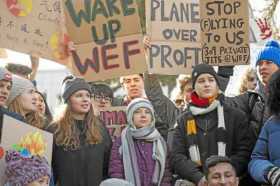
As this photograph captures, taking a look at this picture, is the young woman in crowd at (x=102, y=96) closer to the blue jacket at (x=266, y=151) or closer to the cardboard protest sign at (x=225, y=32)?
the cardboard protest sign at (x=225, y=32)

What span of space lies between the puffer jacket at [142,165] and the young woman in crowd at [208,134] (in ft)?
0.47

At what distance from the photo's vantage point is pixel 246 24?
7.83 metres

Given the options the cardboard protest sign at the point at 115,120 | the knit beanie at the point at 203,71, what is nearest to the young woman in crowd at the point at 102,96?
the cardboard protest sign at the point at 115,120

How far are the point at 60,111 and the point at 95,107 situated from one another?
61cm

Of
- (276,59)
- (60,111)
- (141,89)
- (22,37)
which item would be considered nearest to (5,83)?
(60,111)

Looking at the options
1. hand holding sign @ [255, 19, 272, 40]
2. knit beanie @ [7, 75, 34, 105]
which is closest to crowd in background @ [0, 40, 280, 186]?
knit beanie @ [7, 75, 34, 105]

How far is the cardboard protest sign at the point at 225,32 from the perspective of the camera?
7.74m

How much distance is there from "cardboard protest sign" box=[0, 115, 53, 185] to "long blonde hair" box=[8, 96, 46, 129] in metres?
0.63

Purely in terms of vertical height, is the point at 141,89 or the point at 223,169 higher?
the point at 141,89

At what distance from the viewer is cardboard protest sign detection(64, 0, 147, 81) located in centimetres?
741

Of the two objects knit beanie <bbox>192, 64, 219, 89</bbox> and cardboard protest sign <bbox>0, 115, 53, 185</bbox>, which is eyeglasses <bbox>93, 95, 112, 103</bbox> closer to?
knit beanie <bbox>192, 64, 219, 89</bbox>

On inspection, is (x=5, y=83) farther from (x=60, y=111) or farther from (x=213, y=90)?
(x=213, y=90)

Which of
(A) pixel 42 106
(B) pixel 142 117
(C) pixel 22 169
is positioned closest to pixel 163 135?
(B) pixel 142 117

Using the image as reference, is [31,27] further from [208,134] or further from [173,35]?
[208,134]
